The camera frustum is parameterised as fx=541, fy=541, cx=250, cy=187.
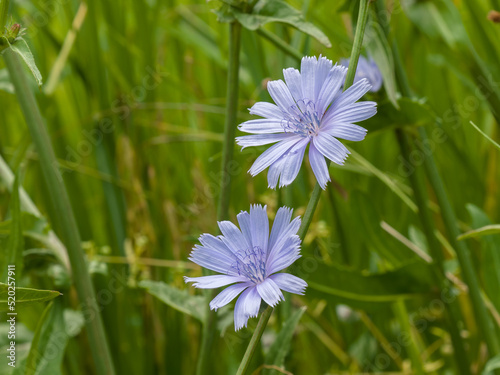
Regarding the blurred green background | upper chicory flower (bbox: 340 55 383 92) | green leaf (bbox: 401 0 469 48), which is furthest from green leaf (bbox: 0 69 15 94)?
green leaf (bbox: 401 0 469 48)

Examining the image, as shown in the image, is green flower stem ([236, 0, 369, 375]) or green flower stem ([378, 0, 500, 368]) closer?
green flower stem ([236, 0, 369, 375])

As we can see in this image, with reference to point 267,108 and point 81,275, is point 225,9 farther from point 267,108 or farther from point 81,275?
point 81,275

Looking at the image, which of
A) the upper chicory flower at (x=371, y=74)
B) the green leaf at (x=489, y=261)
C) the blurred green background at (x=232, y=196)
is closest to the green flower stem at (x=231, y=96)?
the blurred green background at (x=232, y=196)

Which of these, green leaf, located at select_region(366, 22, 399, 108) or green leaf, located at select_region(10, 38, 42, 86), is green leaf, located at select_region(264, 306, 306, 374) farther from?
green leaf, located at select_region(10, 38, 42, 86)

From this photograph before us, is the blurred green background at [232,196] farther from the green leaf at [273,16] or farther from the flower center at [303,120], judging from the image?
the flower center at [303,120]

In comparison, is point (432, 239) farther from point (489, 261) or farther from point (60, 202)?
point (60, 202)

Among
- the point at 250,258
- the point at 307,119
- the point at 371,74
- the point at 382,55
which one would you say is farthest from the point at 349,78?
the point at 371,74
